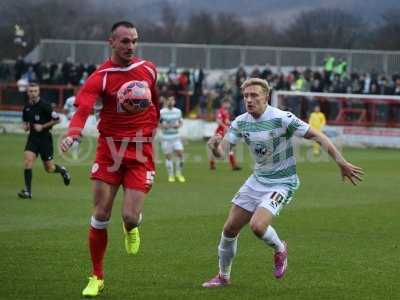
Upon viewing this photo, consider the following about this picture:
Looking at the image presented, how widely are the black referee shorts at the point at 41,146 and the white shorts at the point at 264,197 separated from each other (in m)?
9.19

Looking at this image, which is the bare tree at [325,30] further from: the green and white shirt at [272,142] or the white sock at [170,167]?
the green and white shirt at [272,142]

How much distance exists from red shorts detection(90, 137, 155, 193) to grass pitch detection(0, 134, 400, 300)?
3.30 feet

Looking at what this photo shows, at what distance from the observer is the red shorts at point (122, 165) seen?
9.11 meters

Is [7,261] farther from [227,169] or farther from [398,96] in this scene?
[398,96]

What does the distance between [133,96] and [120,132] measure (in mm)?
362

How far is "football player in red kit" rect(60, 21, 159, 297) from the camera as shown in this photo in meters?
8.98

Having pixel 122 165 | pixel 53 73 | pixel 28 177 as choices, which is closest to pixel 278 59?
pixel 53 73

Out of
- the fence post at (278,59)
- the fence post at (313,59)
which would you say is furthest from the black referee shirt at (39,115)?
the fence post at (313,59)

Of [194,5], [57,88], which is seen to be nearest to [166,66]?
[57,88]

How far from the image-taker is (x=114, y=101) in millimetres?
9047

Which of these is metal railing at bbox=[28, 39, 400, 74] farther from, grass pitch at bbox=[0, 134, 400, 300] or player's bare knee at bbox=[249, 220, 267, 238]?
player's bare knee at bbox=[249, 220, 267, 238]

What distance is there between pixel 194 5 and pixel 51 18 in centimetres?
3514

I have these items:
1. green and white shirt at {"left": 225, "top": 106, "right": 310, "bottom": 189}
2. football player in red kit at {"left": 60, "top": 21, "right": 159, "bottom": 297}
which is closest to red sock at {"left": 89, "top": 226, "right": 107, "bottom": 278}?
football player in red kit at {"left": 60, "top": 21, "right": 159, "bottom": 297}

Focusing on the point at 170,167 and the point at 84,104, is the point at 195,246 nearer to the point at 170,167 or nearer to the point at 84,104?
the point at 84,104
